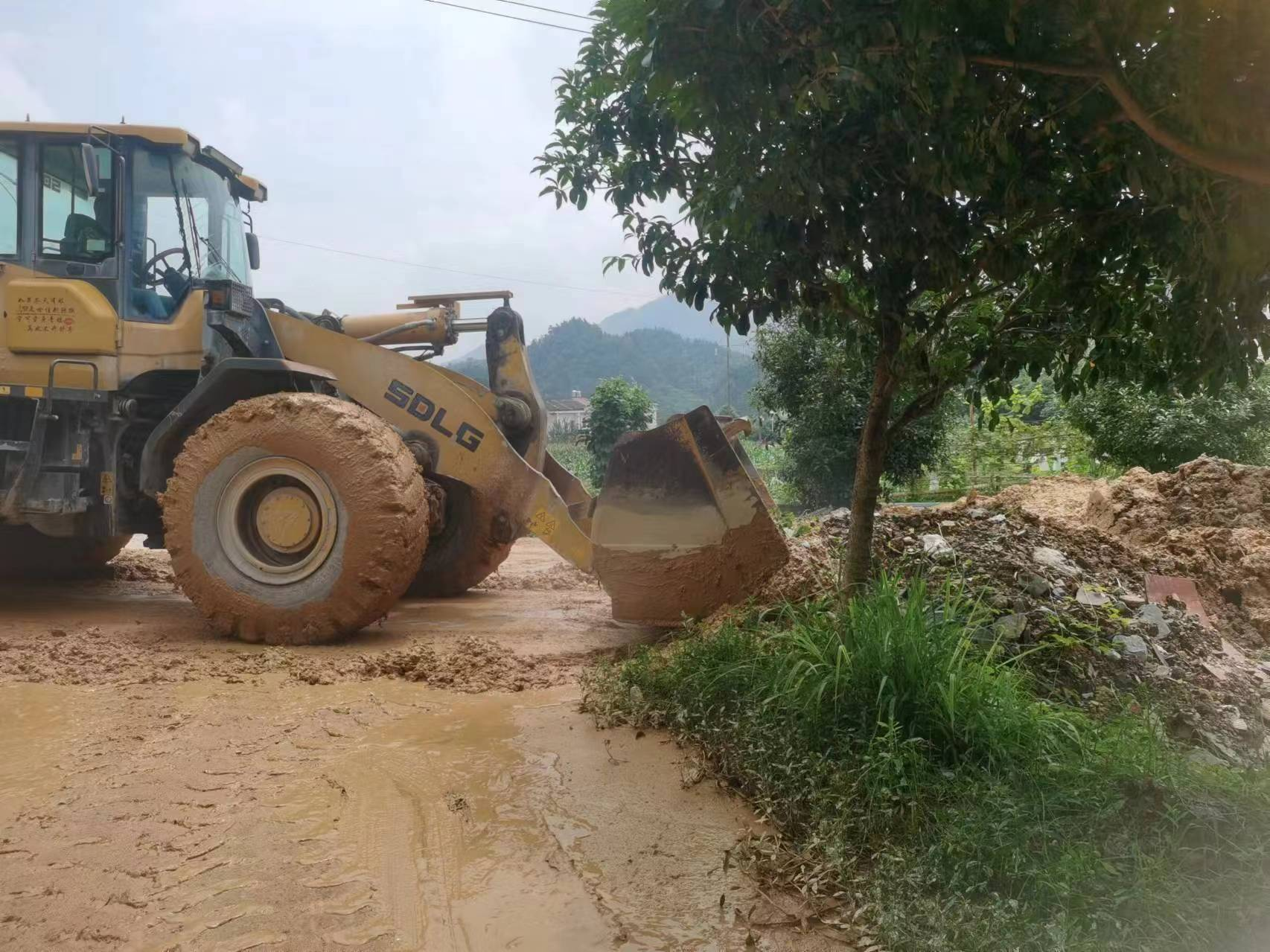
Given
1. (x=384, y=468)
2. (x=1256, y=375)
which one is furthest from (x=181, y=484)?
(x=1256, y=375)

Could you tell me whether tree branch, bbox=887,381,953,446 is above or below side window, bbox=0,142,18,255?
below

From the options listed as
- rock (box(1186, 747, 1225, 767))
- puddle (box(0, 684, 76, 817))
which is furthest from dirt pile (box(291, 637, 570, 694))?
rock (box(1186, 747, 1225, 767))

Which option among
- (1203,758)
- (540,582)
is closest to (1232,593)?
(1203,758)

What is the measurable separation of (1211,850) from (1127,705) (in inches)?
54.5

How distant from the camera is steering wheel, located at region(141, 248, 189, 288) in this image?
264 inches

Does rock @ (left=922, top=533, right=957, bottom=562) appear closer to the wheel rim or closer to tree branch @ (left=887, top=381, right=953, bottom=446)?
tree branch @ (left=887, top=381, right=953, bottom=446)

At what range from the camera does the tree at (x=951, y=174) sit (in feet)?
8.91

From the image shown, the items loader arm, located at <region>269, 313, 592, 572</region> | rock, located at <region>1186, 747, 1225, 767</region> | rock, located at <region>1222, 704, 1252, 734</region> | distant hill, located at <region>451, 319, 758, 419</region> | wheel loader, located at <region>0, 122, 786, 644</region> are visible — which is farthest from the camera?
distant hill, located at <region>451, 319, 758, 419</region>

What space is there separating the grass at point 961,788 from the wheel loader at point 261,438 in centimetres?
116

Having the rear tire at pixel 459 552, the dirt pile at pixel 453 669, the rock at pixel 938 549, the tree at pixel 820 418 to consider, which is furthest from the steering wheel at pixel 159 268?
the tree at pixel 820 418

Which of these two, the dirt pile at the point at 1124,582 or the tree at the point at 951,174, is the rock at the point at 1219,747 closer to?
the dirt pile at the point at 1124,582

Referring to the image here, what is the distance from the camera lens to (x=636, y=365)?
54.9 meters

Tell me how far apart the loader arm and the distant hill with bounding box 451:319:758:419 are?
36.6 m

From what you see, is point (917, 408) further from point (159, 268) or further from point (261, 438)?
point (159, 268)
